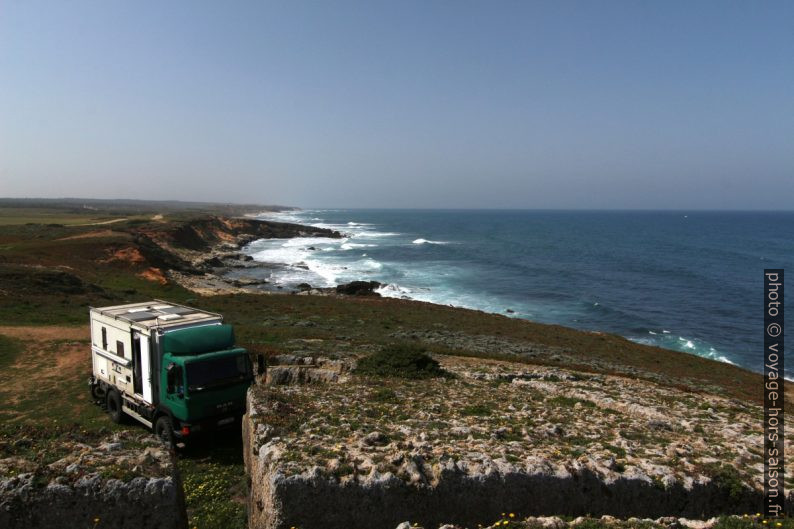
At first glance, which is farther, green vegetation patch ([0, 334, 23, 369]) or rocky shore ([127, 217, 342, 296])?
rocky shore ([127, 217, 342, 296])

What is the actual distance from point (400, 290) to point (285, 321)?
28888 mm

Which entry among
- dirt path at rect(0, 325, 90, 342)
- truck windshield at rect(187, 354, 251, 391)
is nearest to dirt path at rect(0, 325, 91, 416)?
dirt path at rect(0, 325, 90, 342)

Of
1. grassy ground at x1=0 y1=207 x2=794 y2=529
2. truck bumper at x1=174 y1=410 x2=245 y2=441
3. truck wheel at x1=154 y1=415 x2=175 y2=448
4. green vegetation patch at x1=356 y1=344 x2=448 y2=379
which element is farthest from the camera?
green vegetation patch at x1=356 y1=344 x2=448 y2=379

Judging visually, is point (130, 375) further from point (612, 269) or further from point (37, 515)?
point (612, 269)

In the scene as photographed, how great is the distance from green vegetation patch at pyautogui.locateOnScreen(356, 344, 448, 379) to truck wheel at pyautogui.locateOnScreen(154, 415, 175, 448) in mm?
7016

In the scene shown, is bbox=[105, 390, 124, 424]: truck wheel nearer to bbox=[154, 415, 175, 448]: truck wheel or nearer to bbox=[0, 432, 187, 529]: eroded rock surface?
bbox=[154, 415, 175, 448]: truck wheel

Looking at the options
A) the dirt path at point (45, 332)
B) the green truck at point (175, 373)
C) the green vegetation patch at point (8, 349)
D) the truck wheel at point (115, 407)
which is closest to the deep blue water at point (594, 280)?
the dirt path at point (45, 332)

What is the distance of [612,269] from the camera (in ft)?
275

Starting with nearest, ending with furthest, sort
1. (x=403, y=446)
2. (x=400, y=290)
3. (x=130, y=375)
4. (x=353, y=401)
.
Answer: (x=403, y=446), (x=353, y=401), (x=130, y=375), (x=400, y=290)

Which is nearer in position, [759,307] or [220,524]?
[220,524]

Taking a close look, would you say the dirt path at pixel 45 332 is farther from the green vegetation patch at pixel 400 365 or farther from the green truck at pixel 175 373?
the green vegetation patch at pixel 400 365

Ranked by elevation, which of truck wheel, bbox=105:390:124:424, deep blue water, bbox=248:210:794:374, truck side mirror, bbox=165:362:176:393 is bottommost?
deep blue water, bbox=248:210:794:374

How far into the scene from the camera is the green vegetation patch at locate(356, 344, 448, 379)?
57.8ft

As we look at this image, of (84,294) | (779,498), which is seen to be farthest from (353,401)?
(84,294)
